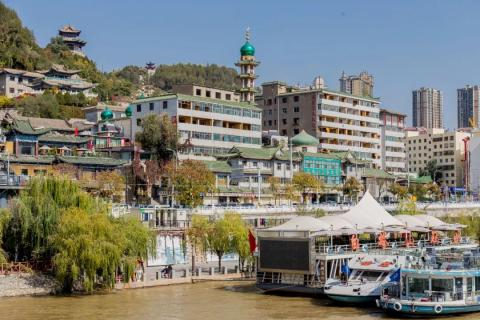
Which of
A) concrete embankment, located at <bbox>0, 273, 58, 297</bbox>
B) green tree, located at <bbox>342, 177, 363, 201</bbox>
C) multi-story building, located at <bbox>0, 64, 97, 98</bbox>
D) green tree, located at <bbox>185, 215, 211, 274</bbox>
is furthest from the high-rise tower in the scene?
concrete embankment, located at <bbox>0, 273, 58, 297</bbox>

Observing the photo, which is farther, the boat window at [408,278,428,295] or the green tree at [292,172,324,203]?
the green tree at [292,172,324,203]

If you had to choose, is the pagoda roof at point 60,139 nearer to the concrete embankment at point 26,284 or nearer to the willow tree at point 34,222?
A: the willow tree at point 34,222

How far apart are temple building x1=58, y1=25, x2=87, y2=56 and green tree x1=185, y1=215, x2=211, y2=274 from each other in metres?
138

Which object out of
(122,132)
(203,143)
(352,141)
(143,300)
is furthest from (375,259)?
(352,141)

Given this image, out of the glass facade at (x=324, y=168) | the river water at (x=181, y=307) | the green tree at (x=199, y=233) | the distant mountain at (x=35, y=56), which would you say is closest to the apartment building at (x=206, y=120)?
the glass facade at (x=324, y=168)

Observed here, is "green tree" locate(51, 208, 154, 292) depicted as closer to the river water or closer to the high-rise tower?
the river water

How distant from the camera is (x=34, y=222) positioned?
51.3 metres

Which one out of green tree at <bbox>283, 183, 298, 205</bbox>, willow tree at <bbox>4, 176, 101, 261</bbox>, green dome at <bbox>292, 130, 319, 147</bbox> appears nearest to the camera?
willow tree at <bbox>4, 176, 101, 261</bbox>

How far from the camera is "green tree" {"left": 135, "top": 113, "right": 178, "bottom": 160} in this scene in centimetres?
9181

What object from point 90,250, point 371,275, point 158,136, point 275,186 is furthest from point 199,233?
point 275,186

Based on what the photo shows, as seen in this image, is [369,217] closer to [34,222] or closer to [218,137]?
[34,222]

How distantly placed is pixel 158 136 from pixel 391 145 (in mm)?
68074

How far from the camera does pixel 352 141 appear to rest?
443 feet

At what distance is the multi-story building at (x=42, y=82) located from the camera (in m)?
148
